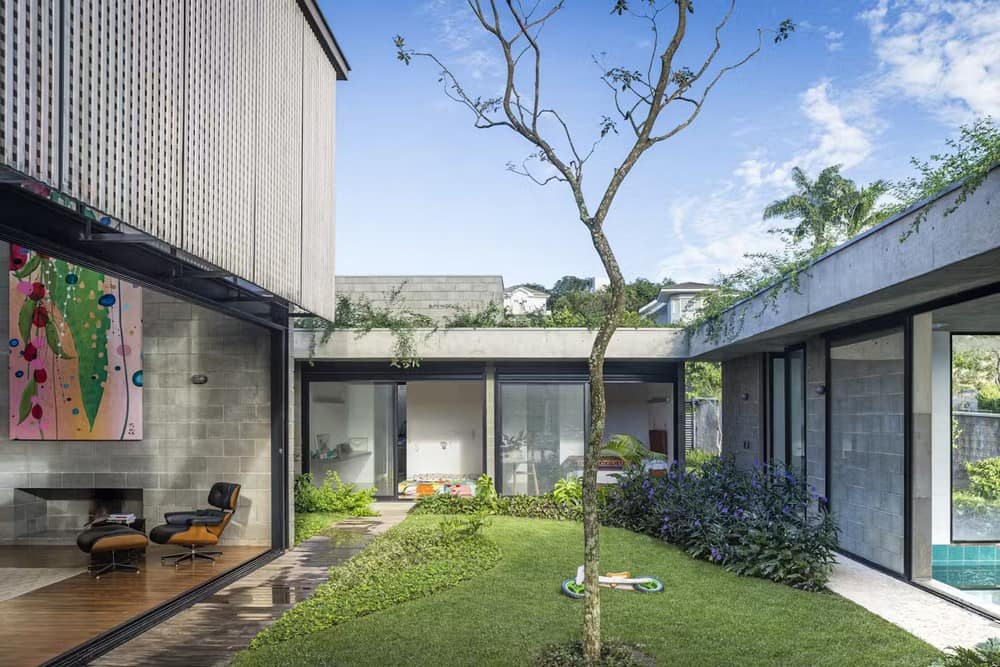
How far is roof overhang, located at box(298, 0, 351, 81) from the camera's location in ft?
24.4

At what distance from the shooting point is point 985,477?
8734 millimetres

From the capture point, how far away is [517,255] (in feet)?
114

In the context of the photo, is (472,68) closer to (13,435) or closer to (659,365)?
(659,365)

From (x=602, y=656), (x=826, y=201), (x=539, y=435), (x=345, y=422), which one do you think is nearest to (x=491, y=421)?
(x=539, y=435)

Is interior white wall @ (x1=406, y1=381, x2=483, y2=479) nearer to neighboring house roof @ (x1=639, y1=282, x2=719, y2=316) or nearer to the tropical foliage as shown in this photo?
the tropical foliage

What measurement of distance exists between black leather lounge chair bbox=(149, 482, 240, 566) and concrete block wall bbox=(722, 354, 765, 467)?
6661 millimetres

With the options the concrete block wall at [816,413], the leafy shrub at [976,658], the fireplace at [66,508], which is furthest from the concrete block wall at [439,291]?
the leafy shrub at [976,658]

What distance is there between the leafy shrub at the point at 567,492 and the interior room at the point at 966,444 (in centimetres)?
481

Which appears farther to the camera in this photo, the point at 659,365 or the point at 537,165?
the point at 659,365

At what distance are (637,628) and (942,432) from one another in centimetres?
516

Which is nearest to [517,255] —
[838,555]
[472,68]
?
[472,68]

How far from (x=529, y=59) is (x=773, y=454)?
637cm

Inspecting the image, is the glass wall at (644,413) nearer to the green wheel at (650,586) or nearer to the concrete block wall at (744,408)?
the concrete block wall at (744,408)

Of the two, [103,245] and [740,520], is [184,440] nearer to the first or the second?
[103,245]
